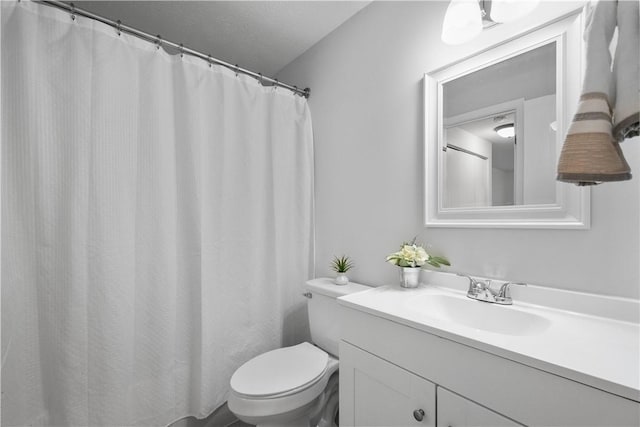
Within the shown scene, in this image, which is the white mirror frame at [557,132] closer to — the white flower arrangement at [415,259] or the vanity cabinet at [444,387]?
the white flower arrangement at [415,259]

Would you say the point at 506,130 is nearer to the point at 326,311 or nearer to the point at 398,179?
the point at 398,179

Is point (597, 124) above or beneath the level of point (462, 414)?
above

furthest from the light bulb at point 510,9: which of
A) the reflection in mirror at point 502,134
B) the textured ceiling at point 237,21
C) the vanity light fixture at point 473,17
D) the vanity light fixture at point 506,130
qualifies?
the textured ceiling at point 237,21

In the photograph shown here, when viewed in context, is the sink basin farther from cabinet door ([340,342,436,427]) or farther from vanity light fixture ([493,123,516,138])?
vanity light fixture ([493,123,516,138])

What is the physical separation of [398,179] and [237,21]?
1312 millimetres

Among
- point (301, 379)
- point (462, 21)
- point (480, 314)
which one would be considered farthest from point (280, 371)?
point (462, 21)

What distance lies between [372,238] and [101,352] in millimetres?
1299

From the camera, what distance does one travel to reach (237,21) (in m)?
1.60

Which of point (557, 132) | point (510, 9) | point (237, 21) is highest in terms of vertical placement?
point (237, 21)

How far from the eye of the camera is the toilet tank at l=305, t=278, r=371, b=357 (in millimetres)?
1391

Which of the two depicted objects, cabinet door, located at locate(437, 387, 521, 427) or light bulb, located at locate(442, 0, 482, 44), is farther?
light bulb, located at locate(442, 0, 482, 44)

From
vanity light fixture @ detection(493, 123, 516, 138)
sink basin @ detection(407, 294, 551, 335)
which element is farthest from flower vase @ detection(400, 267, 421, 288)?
vanity light fixture @ detection(493, 123, 516, 138)

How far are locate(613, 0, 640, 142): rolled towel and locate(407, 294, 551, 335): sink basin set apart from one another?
564 millimetres

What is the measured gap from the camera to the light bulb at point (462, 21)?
997mm
